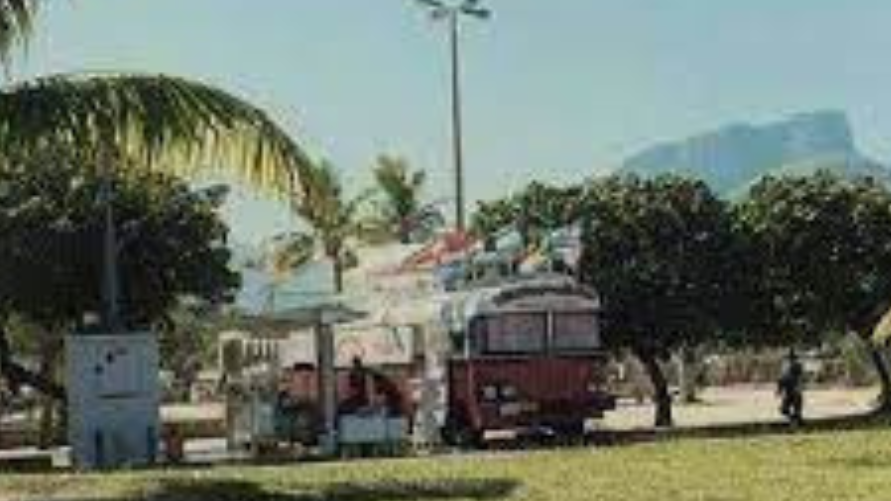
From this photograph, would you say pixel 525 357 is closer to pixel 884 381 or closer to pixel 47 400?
pixel 884 381

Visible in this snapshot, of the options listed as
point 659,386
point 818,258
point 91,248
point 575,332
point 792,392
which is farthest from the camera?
point 659,386

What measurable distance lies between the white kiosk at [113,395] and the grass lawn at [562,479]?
15.9ft

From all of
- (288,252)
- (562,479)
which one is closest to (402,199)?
(288,252)

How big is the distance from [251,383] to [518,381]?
23.6 feet

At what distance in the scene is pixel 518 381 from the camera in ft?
119

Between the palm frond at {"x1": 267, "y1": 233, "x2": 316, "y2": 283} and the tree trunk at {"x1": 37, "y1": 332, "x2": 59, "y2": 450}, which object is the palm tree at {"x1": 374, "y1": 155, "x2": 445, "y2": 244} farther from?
the tree trunk at {"x1": 37, "y1": 332, "x2": 59, "y2": 450}

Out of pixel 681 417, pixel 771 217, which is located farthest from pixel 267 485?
pixel 681 417

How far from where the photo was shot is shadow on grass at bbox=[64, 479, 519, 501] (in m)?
19.1

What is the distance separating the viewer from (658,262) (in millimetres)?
44062

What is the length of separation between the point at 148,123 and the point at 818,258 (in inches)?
1122

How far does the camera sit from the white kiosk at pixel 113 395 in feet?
105

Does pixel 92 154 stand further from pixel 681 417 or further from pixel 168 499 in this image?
pixel 681 417

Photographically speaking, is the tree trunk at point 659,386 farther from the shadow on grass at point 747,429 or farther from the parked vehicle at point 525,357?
the parked vehicle at point 525,357

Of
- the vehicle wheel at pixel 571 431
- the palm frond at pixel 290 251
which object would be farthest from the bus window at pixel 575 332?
the palm frond at pixel 290 251
